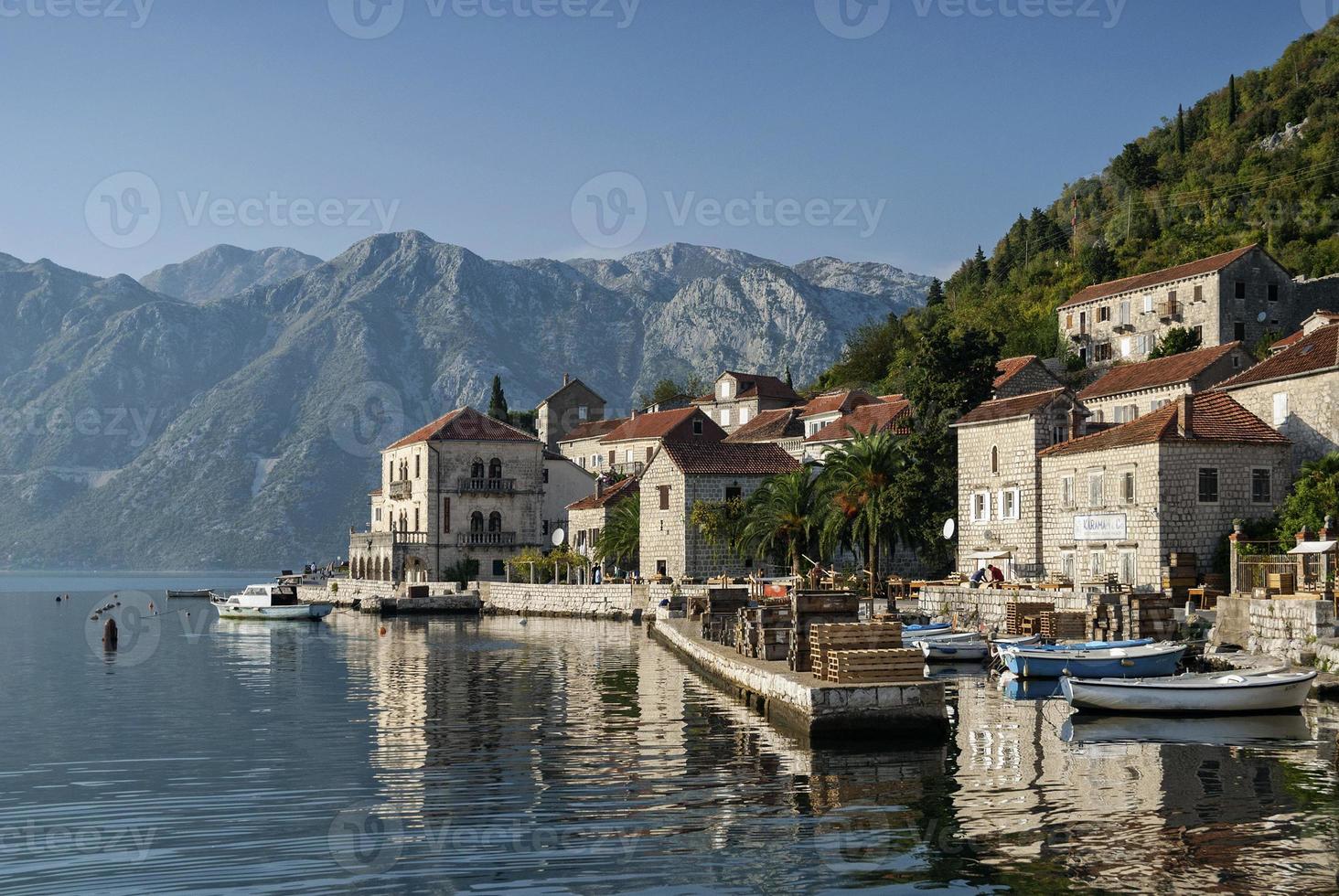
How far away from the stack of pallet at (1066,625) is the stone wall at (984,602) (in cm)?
83

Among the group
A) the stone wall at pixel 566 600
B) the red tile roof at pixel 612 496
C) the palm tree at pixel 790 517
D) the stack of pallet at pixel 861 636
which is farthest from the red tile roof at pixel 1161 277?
the stack of pallet at pixel 861 636

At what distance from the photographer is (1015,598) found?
4669 centimetres

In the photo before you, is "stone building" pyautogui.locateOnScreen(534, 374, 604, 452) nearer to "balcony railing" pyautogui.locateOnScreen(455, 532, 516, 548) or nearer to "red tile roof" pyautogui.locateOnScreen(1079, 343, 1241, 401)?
"balcony railing" pyautogui.locateOnScreen(455, 532, 516, 548)

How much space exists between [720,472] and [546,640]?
18509 millimetres

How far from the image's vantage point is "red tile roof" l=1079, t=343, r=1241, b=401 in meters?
62.8

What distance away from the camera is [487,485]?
100188mm

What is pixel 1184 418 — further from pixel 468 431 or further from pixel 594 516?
pixel 468 431

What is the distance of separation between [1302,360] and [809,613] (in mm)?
26514

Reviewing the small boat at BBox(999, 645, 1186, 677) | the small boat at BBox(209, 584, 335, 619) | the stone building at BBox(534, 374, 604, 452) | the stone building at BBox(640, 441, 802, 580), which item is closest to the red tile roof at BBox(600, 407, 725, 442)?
the stone building at BBox(534, 374, 604, 452)

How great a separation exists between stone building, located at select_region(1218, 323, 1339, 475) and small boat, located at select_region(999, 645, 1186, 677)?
52.0 feet

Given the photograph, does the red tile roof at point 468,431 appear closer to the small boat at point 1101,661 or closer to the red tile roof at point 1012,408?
the red tile roof at point 1012,408

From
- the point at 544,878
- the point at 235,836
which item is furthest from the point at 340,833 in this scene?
the point at 544,878

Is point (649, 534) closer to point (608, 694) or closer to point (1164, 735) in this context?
point (608, 694)

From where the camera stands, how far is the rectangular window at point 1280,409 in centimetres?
4897
